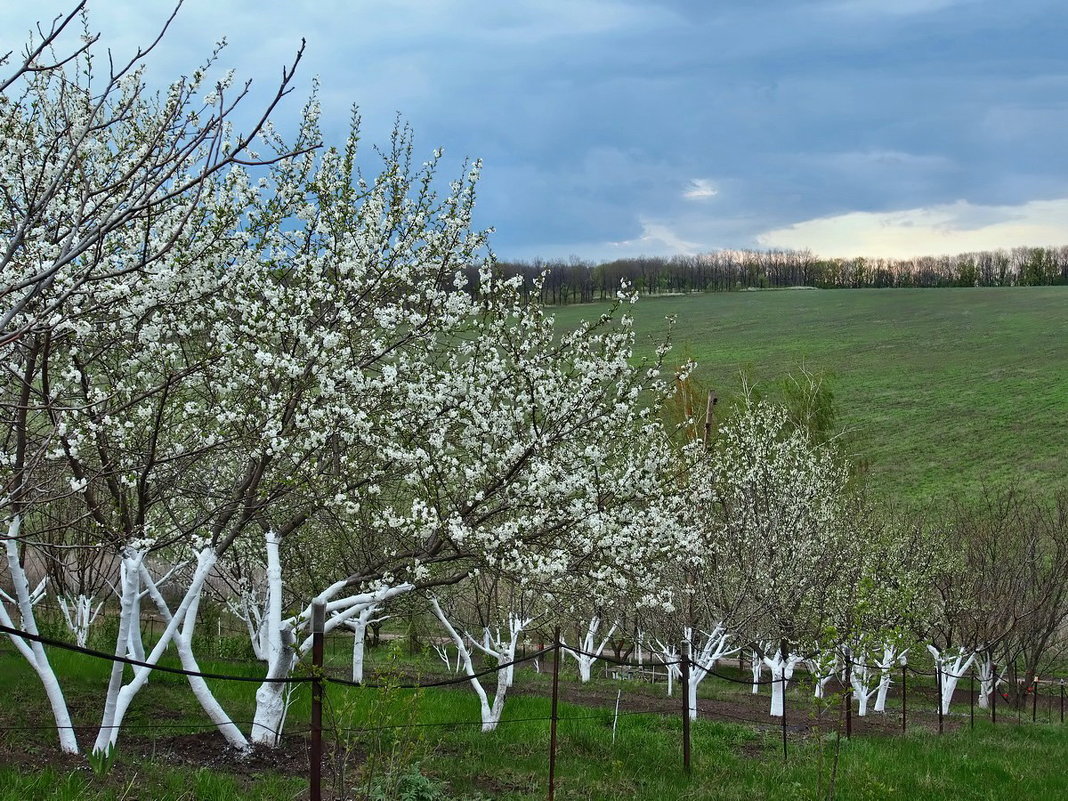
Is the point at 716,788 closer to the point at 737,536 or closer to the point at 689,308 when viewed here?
the point at 737,536

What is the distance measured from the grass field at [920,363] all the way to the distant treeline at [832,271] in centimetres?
792

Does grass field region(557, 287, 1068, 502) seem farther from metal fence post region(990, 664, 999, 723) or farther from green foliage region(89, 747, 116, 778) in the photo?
green foliage region(89, 747, 116, 778)

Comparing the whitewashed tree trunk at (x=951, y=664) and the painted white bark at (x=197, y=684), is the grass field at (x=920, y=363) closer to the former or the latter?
the whitewashed tree trunk at (x=951, y=664)

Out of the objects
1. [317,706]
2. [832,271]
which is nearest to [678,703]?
[317,706]

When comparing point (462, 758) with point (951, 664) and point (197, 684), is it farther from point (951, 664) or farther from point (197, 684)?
point (951, 664)

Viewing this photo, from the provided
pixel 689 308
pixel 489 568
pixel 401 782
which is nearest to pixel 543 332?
pixel 489 568

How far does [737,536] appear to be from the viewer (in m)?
17.9

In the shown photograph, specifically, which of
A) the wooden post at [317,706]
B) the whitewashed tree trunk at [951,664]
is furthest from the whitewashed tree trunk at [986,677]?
the wooden post at [317,706]

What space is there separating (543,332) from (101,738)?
602cm

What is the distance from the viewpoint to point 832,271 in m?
121

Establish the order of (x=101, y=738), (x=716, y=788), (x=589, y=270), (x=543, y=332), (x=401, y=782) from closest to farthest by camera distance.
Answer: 1. (x=401, y=782)
2. (x=101, y=738)
3. (x=716, y=788)
4. (x=543, y=332)
5. (x=589, y=270)

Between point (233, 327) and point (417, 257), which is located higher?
point (417, 257)

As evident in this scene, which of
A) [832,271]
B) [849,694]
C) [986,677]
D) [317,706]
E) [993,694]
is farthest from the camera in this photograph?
[832,271]

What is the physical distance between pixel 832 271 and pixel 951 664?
340 feet
